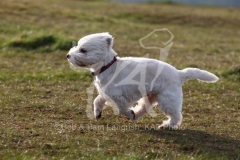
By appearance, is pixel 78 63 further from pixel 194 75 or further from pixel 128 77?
pixel 194 75

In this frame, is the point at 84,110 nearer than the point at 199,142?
No

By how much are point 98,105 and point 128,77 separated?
0.71 m

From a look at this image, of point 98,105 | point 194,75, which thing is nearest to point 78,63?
point 98,105

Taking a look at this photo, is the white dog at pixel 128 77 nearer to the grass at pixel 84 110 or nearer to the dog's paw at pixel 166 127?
the dog's paw at pixel 166 127

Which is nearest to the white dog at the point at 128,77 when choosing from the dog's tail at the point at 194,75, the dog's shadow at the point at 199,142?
the dog's tail at the point at 194,75

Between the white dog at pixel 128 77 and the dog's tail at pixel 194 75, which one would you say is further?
the dog's tail at pixel 194 75

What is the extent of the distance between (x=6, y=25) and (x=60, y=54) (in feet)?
18.4

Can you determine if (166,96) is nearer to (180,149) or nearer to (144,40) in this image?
(180,149)

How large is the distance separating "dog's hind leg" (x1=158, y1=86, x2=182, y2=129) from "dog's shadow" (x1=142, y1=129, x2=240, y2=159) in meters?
0.19

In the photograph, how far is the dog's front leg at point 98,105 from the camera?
27.1 feet

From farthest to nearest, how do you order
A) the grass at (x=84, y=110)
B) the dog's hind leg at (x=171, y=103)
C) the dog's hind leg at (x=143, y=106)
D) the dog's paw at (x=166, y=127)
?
the dog's hind leg at (x=143, y=106) → the dog's paw at (x=166, y=127) → the dog's hind leg at (x=171, y=103) → the grass at (x=84, y=110)

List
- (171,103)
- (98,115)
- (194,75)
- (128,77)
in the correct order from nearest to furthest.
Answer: (171,103), (128,77), (194,75), (98,115)

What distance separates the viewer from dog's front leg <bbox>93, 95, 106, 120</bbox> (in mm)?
→ 8266

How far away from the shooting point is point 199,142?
7484mm
